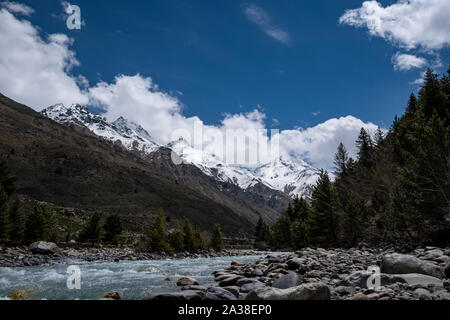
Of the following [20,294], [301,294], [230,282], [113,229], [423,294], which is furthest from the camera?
[113,229]

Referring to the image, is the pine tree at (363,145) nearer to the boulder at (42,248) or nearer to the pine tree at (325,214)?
the pine tree at (325,214)

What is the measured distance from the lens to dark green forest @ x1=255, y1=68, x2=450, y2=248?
75.9 feet

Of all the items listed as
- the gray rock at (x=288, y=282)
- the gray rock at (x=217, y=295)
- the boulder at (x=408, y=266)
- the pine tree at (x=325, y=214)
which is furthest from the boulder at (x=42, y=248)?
the pine tree at (x=325, y=214)

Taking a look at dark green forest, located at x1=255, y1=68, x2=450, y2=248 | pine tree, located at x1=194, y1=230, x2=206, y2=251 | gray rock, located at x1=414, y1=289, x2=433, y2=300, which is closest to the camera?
gray rock, located at x1=414, y1=289, x2=433, y2=300

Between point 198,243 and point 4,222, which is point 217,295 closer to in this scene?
point 4,222

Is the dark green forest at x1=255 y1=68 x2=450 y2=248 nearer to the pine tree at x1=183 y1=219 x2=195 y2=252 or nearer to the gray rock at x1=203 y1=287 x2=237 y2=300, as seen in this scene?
the gray rock at x1=203 y1=287 x2=237 y2=300

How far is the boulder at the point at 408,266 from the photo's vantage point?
404 inches

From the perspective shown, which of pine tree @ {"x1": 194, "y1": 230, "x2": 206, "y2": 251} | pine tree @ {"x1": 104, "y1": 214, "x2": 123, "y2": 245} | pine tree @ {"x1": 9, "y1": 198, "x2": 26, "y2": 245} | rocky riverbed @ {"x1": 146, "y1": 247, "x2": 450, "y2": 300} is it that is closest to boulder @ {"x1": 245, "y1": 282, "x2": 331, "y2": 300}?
rocky riverbed @ {"x1": 146, "y1": 247, "x2": 450, "y2": 300}

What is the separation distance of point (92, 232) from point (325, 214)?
48643 millimetres

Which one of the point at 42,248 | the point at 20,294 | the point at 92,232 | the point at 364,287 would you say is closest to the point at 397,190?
the point at 364,287

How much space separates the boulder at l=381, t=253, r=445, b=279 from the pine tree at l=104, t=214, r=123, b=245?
66956 millimetres

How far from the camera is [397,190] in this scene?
1114 inches
